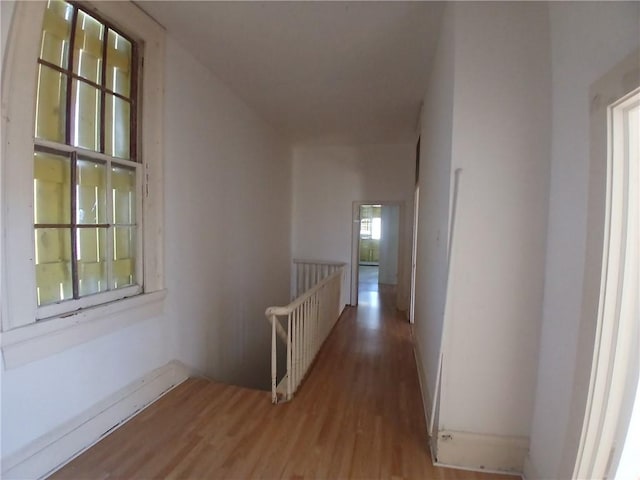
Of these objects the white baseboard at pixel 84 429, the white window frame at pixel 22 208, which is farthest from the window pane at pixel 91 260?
the white baseboard at pixel 84 429

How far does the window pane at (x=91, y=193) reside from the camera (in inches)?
70.2

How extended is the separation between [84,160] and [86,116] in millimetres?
275

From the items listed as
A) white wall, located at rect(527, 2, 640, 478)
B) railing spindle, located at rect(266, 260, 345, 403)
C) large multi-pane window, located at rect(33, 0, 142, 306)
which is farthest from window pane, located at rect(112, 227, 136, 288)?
white wall, located at rect(527, 2, 640, 478)

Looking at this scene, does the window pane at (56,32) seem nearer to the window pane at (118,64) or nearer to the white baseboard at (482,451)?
the window pane at (118,64)

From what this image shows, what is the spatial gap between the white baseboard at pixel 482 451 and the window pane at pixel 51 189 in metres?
2.51

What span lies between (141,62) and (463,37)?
219 centimetres

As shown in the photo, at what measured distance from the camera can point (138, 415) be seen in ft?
6.62

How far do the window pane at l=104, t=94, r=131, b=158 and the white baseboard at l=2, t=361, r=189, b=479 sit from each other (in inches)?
64.4

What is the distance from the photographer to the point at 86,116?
181 cm

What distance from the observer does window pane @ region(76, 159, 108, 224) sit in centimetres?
178

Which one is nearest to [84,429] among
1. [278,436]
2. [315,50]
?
[278,436]

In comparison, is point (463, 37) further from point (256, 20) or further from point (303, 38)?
point (256, 20)

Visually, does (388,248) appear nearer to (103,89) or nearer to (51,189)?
(103,89)

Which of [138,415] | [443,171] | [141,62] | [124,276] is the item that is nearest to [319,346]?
[138,415]
